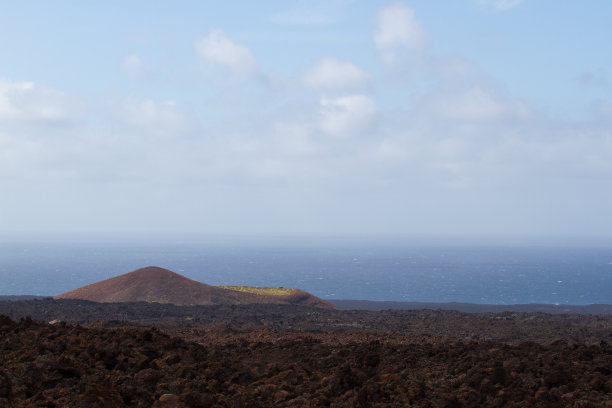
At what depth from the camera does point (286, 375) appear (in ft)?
35.3

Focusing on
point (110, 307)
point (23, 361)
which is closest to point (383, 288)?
point (110, 307)

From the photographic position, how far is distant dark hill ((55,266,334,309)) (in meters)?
38.7

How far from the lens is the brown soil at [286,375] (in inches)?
350

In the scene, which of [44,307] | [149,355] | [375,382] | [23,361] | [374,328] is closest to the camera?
[375,382]

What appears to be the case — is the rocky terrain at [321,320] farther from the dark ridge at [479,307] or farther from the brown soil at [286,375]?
the brown soil at [286,375]

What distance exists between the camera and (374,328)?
2725 centimetres

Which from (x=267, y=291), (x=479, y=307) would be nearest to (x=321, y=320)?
(x=267, y=291)

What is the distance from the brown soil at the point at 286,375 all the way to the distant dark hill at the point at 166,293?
2492cm

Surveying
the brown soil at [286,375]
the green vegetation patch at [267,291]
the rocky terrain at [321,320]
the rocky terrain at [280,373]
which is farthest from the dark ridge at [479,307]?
the brown soil at [286,375]

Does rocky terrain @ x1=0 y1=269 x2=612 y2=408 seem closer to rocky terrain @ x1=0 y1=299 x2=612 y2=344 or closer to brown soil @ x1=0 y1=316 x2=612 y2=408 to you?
brown soil @ x1=0 y1=316 x2=612 y2=408

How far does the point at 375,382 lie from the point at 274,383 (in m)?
1.81

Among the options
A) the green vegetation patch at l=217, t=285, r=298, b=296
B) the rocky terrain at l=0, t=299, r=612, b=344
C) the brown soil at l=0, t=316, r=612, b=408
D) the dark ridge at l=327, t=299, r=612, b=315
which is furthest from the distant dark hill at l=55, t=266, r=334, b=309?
the brown soil at l=0, t=316, r=612, b=408

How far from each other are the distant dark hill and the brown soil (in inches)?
981

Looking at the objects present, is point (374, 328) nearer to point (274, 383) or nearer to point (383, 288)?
point (274, 383)
